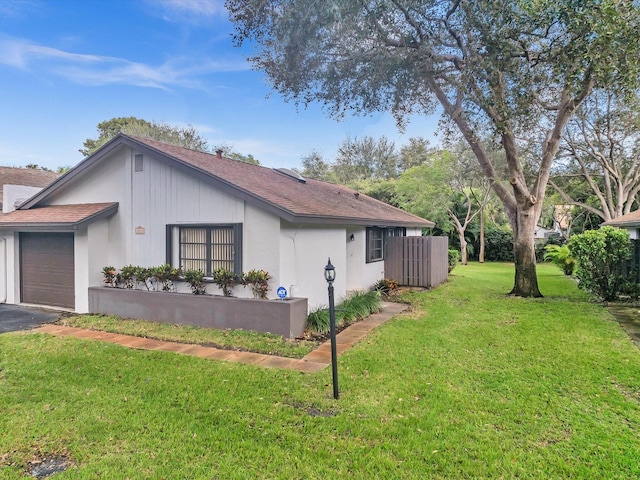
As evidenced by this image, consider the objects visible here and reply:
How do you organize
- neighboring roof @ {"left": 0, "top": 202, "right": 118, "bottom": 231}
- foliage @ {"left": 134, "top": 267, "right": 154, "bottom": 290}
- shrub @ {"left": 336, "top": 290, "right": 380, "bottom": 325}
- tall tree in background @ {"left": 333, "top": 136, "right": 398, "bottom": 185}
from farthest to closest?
1. tall tree in background @ {"left": 333, "top": 136, "right": 398, "bottom": 185}
2. neighboring roof @ {"left": 0, "top": 202, "right": 118, "bottom": 231}
3. foliage @ {"left": 134, "top": 267, "right": 154, "bottom": 290}
4. shrub @ {"left": 336, "top": 290, "right": 380, "bottom": 325}

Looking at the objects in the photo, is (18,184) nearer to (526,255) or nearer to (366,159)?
(526,255)

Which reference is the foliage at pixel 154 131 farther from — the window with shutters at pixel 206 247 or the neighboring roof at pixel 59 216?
the window with shutters at pixel 206 247

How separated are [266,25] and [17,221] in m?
8.88

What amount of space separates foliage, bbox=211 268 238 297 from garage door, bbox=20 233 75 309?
4.75 m

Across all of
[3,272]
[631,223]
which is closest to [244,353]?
[3,272]

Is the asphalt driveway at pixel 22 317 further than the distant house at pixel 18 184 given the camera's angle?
No

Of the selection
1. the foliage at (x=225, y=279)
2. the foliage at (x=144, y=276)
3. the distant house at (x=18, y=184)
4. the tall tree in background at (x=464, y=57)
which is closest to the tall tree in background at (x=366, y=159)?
the distant house at (x=18, y=184)

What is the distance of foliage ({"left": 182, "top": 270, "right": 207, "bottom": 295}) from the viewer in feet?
27.3

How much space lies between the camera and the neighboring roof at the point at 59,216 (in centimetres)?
910

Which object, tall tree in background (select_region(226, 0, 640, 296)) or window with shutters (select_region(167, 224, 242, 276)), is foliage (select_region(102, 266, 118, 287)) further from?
tall tree in background (select_region(226, 0, 640, 296))

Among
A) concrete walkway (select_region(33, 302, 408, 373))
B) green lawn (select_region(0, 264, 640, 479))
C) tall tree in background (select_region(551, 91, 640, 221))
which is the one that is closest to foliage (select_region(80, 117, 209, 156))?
tall tree in background (select_region(551, 91, 640, 221))

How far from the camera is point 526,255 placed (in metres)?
12.4

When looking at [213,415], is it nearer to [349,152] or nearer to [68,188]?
[68,188]

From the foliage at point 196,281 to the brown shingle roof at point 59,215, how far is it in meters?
3.01
